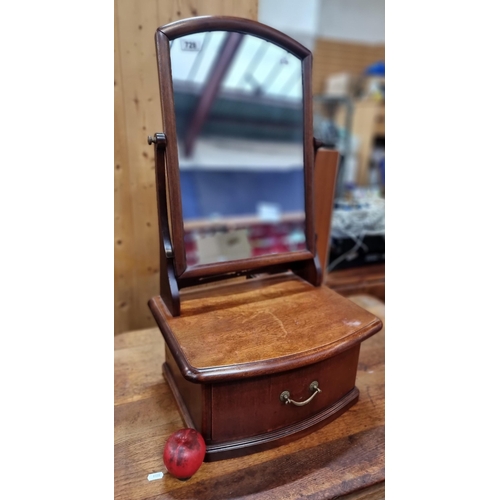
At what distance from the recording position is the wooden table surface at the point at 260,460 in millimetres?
676

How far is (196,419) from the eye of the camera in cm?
75

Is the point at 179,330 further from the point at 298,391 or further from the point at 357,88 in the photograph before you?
the point at 357,88

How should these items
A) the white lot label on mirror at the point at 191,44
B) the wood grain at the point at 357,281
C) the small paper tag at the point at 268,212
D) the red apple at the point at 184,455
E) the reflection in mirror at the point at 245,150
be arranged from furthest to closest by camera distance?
the small paper tag at the point at 268,212, the reflection in mirror at the point at 245,150, the wood grain at the point at 357,281, the white lot label on mirror at the point at 191,44, the red apple at the point at 184,455

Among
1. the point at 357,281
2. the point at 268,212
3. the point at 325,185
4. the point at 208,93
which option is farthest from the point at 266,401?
the point at 208,93

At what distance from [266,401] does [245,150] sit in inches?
116

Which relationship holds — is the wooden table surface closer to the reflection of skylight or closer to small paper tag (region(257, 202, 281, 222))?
the reflection of skylight

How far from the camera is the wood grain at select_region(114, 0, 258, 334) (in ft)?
3.40

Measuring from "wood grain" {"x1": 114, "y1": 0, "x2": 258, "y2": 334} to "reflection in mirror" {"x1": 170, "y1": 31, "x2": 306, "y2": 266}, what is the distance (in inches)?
38.3

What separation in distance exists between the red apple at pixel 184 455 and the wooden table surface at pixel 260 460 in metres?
0.03

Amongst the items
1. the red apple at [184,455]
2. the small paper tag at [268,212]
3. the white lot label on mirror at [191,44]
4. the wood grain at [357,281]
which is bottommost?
the red apple at [184,455]

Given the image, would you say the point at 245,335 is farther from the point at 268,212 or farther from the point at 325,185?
the point at 268,212

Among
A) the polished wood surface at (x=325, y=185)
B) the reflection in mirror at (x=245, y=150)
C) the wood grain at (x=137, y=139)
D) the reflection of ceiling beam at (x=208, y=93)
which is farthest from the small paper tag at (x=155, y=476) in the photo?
the reflection of ceiling beam at (x=208, y=93)

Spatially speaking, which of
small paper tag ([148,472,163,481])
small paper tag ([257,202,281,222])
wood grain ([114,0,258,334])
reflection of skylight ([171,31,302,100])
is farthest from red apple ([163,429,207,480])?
small paper tag ([257,202,281,222])

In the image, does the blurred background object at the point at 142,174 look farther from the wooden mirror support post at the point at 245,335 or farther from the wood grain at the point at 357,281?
the wooden mirror support post at the point at 245,335
